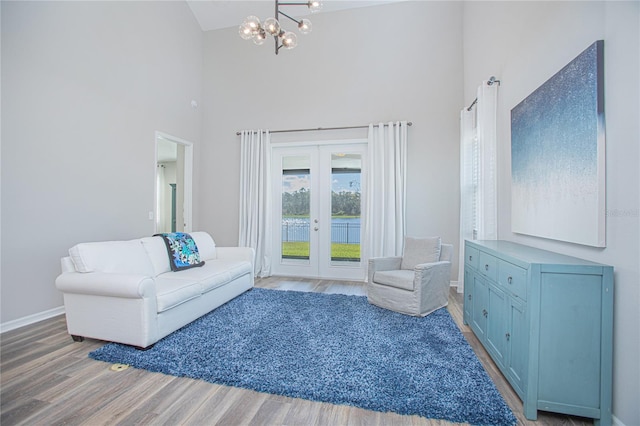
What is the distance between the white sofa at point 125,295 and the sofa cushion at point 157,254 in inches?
1.1

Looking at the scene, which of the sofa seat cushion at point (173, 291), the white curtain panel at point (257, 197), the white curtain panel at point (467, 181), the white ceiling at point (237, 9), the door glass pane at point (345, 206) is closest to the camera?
the sofa seat cushion at point (173, 291)

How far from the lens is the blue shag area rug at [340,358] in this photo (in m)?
1.72

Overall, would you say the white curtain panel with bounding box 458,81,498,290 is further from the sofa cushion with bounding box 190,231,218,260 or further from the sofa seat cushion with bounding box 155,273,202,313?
the sofa cushion with bounding box 190,231,218,260

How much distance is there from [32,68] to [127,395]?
3367mm

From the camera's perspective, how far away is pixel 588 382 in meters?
1.51

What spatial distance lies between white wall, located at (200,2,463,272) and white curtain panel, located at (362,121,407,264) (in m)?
0.21

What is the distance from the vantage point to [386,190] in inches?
178

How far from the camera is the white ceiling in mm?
4707

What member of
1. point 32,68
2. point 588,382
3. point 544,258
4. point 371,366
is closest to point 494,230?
point 544,258

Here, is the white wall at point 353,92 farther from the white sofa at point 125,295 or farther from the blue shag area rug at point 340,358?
the white sofa at point 125,295

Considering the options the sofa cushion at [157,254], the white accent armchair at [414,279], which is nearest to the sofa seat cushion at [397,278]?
the white accent armchair at [414,279]

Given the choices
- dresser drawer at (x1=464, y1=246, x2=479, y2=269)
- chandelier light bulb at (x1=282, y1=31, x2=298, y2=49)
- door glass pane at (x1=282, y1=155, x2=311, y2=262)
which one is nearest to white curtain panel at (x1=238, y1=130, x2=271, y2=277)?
door glass pane at (x1=282, y1=155, x2=311, y2=262)

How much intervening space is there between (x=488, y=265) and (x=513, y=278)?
465 mm

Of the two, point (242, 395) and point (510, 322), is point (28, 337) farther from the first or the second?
point (510, 322)
